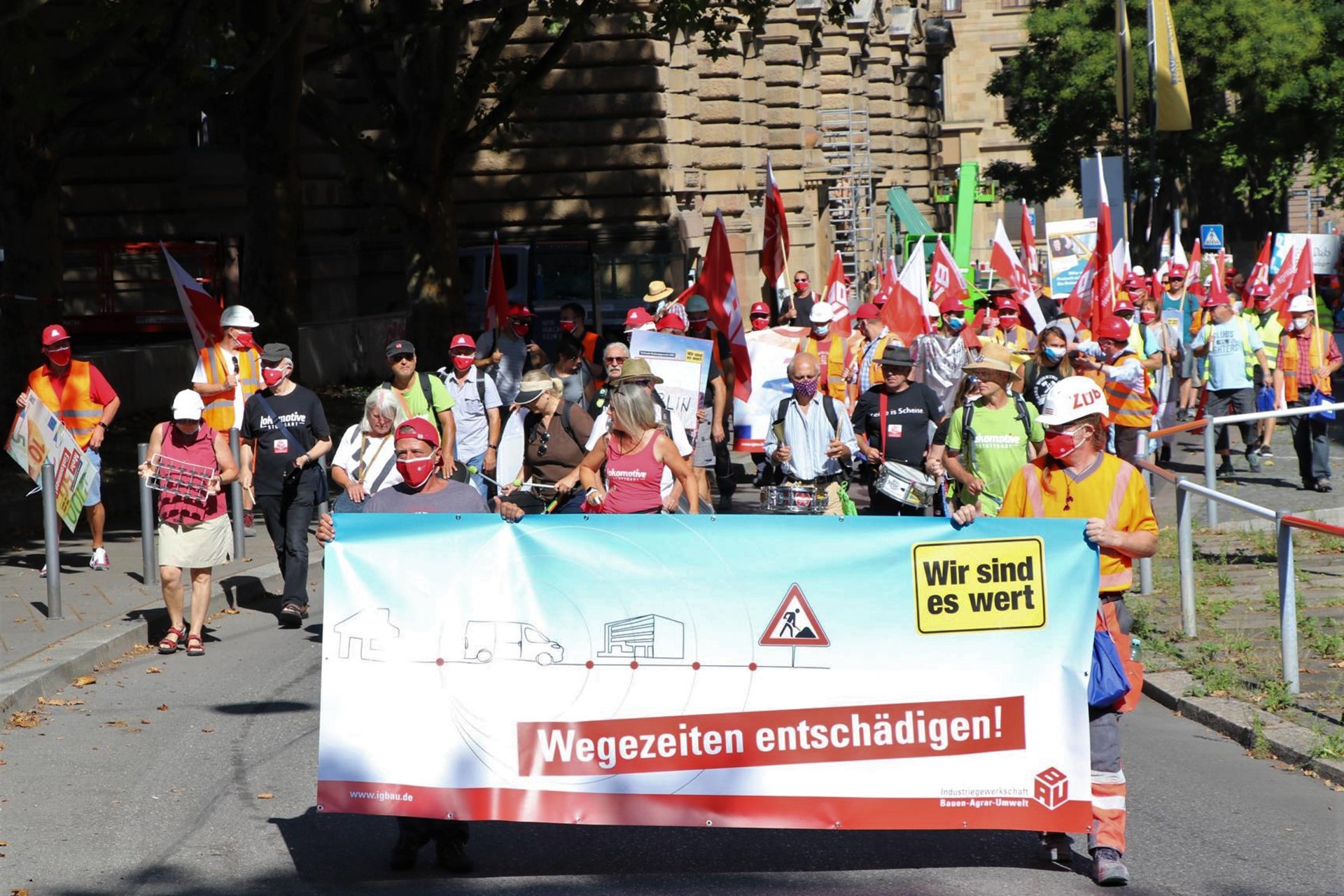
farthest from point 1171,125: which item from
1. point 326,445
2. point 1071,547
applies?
point 1071,547

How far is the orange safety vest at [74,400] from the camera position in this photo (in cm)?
1362

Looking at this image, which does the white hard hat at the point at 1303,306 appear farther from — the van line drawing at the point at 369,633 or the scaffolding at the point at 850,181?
the scaffolding at the point at 850,181

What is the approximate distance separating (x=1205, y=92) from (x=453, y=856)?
150ft

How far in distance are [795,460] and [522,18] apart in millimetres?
12683

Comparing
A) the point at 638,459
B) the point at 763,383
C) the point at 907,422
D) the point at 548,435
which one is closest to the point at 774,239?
the point at 763,383

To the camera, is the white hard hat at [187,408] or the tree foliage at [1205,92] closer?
the white hard hat at [187,408]

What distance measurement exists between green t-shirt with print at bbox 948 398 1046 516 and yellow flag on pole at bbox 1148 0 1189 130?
21599mm

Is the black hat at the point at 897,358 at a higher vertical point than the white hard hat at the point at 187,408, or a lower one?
higher

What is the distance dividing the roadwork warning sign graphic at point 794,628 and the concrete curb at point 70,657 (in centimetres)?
459

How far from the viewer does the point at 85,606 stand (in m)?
12.0

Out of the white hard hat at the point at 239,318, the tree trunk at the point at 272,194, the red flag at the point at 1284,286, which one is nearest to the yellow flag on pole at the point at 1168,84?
the red flag at the point at 1284,286

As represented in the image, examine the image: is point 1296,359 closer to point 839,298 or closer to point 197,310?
point 839,298

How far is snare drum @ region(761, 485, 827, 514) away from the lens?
11.2m

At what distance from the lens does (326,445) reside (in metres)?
11.7
